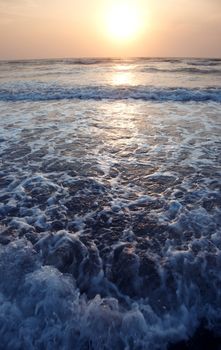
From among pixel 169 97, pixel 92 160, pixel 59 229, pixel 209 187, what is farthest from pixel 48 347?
pixel 169 97

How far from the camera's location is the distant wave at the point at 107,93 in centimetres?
1510

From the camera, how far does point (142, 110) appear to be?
12.8 metres

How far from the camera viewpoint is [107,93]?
1642 cm

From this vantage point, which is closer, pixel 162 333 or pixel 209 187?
pixel 162 333

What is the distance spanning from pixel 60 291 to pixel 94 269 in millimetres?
544

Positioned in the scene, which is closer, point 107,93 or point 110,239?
point 110,239

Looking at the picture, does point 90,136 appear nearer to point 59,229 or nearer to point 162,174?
point 162,174

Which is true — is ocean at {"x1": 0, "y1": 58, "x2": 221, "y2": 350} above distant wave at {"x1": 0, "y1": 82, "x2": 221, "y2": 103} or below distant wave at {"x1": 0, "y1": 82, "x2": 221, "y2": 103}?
above

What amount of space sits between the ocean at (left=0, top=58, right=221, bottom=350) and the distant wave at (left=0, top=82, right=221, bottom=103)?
626 cm

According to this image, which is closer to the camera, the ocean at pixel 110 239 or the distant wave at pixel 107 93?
the ocean at pixel 110 239

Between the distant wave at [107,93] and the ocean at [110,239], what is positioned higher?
the ocean at [110,239]

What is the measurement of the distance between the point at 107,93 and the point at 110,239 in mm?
13282

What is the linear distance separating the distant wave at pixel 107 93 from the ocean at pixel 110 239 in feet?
20.6

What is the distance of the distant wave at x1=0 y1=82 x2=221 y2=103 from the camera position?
49.5 ft
